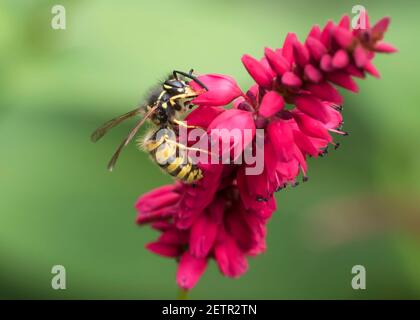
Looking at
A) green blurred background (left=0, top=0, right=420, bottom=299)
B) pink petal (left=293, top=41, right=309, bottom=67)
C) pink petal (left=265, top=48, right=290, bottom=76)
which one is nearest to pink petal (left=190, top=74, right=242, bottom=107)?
pink petal (left=265, top=48, right=290, bottom=76)

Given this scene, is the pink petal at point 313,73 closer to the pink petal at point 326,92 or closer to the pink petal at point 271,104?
the pink petal at point 326,92

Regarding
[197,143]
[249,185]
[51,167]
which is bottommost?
[249,185]

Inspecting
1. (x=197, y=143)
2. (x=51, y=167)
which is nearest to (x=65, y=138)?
(x=51, y=167)

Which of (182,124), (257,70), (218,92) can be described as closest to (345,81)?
(257,70)

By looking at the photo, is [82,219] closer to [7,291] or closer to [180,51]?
[7,291]

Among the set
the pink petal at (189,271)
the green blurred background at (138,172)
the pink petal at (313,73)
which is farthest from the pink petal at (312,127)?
the green blurred background at (138,172)

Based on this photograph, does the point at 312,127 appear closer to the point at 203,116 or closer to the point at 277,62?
the point at 277,62
